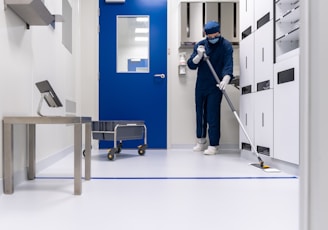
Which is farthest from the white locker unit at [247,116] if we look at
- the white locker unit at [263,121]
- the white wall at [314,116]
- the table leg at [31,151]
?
the white wall at [314,116]

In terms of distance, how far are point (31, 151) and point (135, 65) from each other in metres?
2.67

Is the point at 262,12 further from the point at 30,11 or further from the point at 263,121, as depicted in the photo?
the point at 30,11

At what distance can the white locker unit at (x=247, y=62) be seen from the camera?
10.7 ft

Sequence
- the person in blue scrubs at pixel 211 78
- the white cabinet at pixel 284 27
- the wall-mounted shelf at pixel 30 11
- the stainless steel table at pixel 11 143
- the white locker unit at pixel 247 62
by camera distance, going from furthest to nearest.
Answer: the person in blue scrubs at pixel 211 78
the white locker unit at pixel 247 62
the white cabinet at pixel 284 27
the wall-mounted shelf at pixel 30 11
the stainless steel table at pixel 11 143

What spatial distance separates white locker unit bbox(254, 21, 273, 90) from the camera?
2.79 metres

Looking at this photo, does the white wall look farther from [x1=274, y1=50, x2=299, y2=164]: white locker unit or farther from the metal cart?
the metal cart

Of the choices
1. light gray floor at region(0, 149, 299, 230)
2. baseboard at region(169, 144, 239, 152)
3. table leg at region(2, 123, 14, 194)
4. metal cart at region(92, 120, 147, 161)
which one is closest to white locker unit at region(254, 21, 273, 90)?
light gray floor at region(0, 149, 299, 230)

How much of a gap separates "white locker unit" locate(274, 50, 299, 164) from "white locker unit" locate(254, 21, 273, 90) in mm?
144

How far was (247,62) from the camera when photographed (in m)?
3.40

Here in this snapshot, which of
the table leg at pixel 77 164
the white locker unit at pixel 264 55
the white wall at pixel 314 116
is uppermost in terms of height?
the white locker unit at pixel 264 55

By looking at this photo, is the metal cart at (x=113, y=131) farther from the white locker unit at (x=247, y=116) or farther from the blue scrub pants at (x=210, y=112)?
the white locker unit at (x=247, y=116)

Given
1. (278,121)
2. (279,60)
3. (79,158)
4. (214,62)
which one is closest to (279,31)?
(279,60)

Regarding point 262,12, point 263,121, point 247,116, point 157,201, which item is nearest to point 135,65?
point 247,116

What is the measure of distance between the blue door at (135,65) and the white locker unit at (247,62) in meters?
1.35
